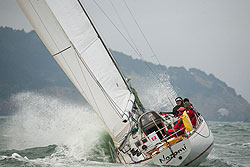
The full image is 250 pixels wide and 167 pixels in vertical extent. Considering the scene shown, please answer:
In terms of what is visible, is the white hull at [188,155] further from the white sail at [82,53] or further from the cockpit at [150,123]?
the white sail at [82,53]

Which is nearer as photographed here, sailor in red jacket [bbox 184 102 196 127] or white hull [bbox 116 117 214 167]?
white hull [bbox 116 117 214 167]

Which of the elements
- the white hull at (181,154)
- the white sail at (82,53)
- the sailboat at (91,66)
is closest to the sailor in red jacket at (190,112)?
the sailboat at (91,66)

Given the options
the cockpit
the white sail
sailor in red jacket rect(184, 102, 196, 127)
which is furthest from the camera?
the white sail

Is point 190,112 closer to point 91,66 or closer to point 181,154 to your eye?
point 181,154

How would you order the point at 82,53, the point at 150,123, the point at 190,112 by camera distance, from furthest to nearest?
the point at 82,53, the point at 150,123, the point at 190,112

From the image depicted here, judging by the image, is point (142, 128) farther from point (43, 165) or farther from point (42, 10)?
point (42, 10)

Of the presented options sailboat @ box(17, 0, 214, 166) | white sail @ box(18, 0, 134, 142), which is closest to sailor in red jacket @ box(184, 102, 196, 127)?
sailboat @ box(17, 0, 214, 166)

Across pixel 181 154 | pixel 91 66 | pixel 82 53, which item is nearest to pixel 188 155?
pixel 181 154

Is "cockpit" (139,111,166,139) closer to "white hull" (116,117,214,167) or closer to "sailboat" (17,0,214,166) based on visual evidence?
"sailboat" (17,0,214,166)

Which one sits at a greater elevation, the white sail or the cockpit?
the white sail

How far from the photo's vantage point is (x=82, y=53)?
8242 mm

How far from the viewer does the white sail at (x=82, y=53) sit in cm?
805

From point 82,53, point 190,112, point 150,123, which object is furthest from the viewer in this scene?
point 82,53

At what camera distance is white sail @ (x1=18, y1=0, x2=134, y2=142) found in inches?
317
